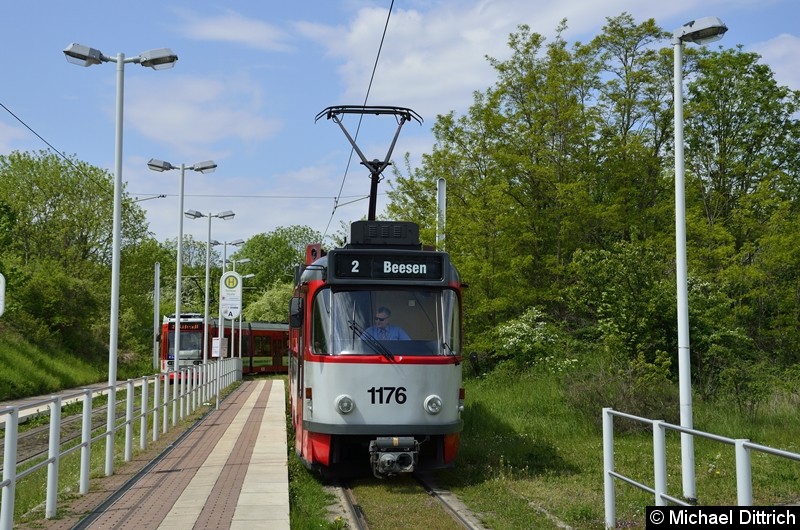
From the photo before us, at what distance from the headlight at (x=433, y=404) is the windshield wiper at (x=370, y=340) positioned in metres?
0.72

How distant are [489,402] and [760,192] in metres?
15.6

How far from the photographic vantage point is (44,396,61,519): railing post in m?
9.16

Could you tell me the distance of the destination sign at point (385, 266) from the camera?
11875mm

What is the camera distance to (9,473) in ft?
25.1

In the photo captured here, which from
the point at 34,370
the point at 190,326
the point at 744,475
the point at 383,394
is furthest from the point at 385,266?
the point at 190,326

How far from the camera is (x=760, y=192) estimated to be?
1225 inches

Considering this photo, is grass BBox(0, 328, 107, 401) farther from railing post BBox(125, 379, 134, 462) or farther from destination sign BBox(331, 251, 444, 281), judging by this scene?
destination sign BBox(331, 251, 444, 281)

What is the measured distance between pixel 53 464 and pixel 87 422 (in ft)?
6.00

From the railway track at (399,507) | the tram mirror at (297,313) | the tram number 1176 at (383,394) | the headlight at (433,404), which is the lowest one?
the railway track at (399,507)

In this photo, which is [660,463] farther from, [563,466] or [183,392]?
[183,392]

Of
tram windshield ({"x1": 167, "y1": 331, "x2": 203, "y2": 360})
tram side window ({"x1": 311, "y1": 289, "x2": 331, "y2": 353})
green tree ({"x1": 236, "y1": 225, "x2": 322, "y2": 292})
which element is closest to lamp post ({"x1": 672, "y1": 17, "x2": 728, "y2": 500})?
tram side window ({"x1": 311, "y1": 289, "x2": 331, "y2": 353})

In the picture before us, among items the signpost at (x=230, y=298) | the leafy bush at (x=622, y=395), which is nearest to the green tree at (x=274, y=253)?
the signpost at (x=230, y=298)

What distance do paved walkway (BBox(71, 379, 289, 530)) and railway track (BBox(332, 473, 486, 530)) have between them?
79 centimetres

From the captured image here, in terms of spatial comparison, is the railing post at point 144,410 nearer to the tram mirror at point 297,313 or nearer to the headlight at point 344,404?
the tram mirror at point 297,313
